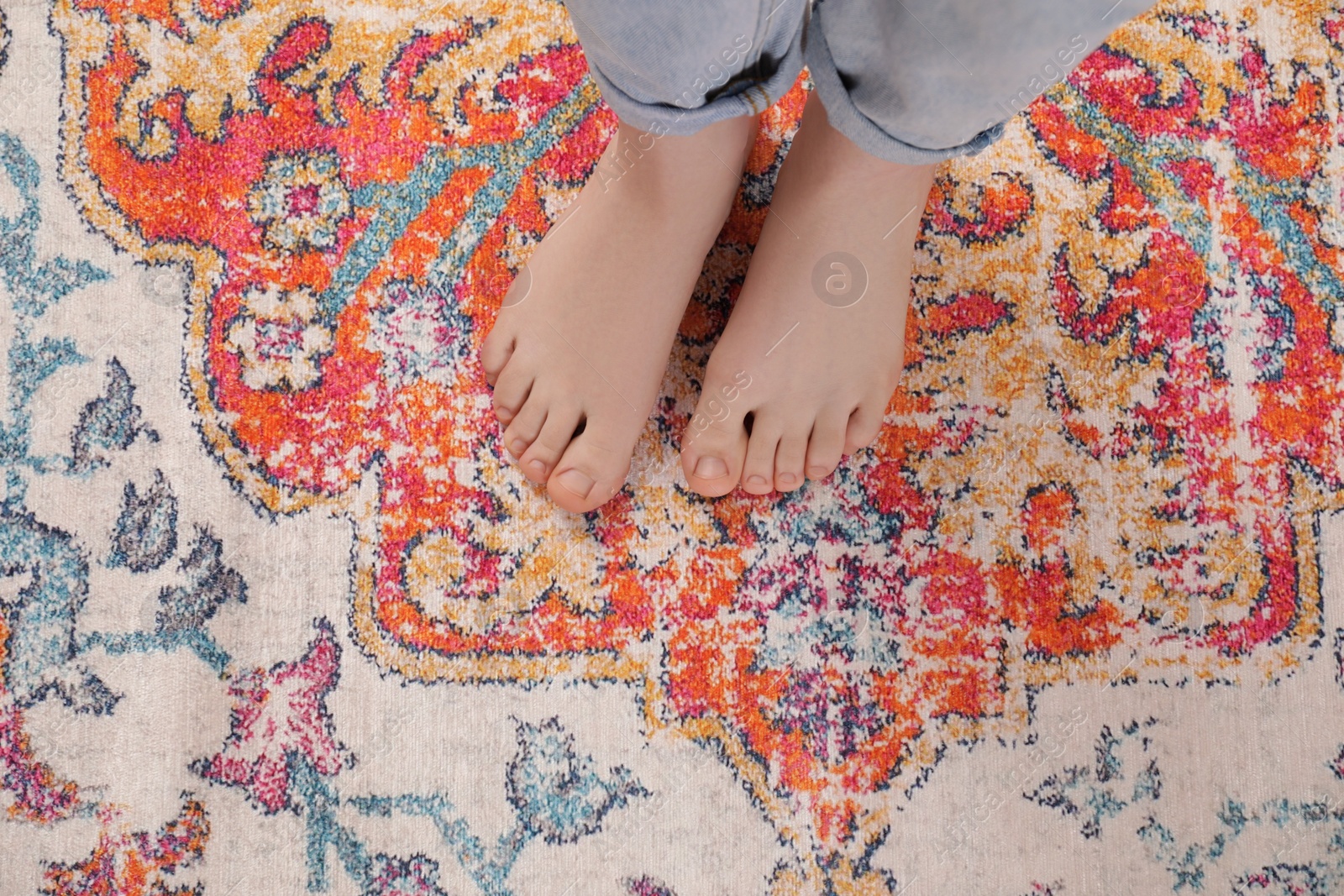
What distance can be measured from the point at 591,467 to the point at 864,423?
23cm

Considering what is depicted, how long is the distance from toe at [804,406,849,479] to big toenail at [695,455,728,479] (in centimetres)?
7

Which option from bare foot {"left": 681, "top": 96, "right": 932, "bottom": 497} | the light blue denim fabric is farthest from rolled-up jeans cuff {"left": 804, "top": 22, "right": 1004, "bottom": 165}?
bare foot {"left": 681, "top": 96, "right": 932, "bottom": 497}

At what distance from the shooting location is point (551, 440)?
73 cm

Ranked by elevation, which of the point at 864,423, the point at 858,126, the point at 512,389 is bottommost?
the point at 864,423

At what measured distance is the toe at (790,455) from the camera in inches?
28.6

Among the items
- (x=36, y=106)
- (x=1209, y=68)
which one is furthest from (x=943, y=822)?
(x=36, y=106)

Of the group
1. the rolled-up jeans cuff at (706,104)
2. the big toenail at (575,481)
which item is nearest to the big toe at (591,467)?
the big toenail at (575,481)

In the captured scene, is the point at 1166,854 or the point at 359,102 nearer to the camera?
the point at 1166,854

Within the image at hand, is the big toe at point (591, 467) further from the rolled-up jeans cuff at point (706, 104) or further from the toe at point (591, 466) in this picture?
the rolled-up jeans cuff at point (706, 104)

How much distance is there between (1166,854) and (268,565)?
0.75 m

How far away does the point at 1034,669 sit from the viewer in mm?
731

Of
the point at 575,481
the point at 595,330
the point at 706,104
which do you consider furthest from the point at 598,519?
the point at 706,104

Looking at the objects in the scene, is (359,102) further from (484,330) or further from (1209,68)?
(1209,68)

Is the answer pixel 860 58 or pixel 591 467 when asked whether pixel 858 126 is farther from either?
pixel 591 467
